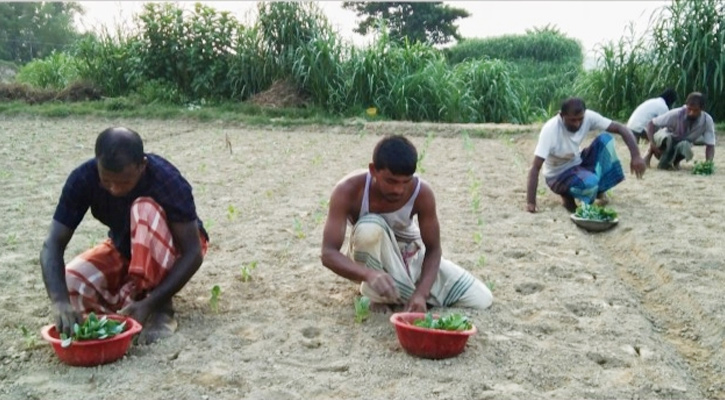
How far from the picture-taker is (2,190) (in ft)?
21.0

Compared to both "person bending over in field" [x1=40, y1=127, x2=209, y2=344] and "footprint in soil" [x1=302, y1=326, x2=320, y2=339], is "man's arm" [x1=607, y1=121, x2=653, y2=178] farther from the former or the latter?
"person bending over in field" [x1=40, y1=127, x2=209, y2=344]

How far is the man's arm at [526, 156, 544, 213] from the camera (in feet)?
18.9

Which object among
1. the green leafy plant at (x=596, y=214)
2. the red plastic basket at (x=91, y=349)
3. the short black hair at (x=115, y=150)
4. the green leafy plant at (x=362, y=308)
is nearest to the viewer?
the red plastic basket at (x=91, y=349)

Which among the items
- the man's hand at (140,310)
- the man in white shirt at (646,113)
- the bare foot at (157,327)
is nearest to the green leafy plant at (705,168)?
the man in white shirt at (646,113)

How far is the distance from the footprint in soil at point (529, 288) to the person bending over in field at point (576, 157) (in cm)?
201

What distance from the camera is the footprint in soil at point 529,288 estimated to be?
3821mm

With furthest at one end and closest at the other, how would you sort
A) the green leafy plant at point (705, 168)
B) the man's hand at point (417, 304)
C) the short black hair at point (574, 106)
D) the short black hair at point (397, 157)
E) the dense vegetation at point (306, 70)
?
the dense vegetation at point (306, 70)
the green leafy plant at point (705, 168)
the short black hair at point (574, 106)
the man's hand at point (417, 304)
the short black hair at point (397, 157)

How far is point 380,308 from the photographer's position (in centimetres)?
343

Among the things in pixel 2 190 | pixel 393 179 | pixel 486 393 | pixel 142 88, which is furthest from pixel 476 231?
pixel 142 88

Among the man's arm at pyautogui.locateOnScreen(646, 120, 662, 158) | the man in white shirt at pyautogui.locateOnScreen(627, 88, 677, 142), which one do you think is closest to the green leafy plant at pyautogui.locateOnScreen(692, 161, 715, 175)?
the man's arm at pyautogui.locateOnScreen(646, 120, 662, 158)

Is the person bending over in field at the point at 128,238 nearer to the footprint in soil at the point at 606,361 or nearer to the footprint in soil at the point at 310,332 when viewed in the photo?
the footprint in soil at the point at 310,332

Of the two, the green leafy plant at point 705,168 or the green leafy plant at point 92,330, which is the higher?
the green leafy plant at point 705,168

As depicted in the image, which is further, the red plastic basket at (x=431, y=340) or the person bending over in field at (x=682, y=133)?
the person bending over in field at (x=682, y=133)

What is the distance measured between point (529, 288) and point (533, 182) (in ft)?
6.87
